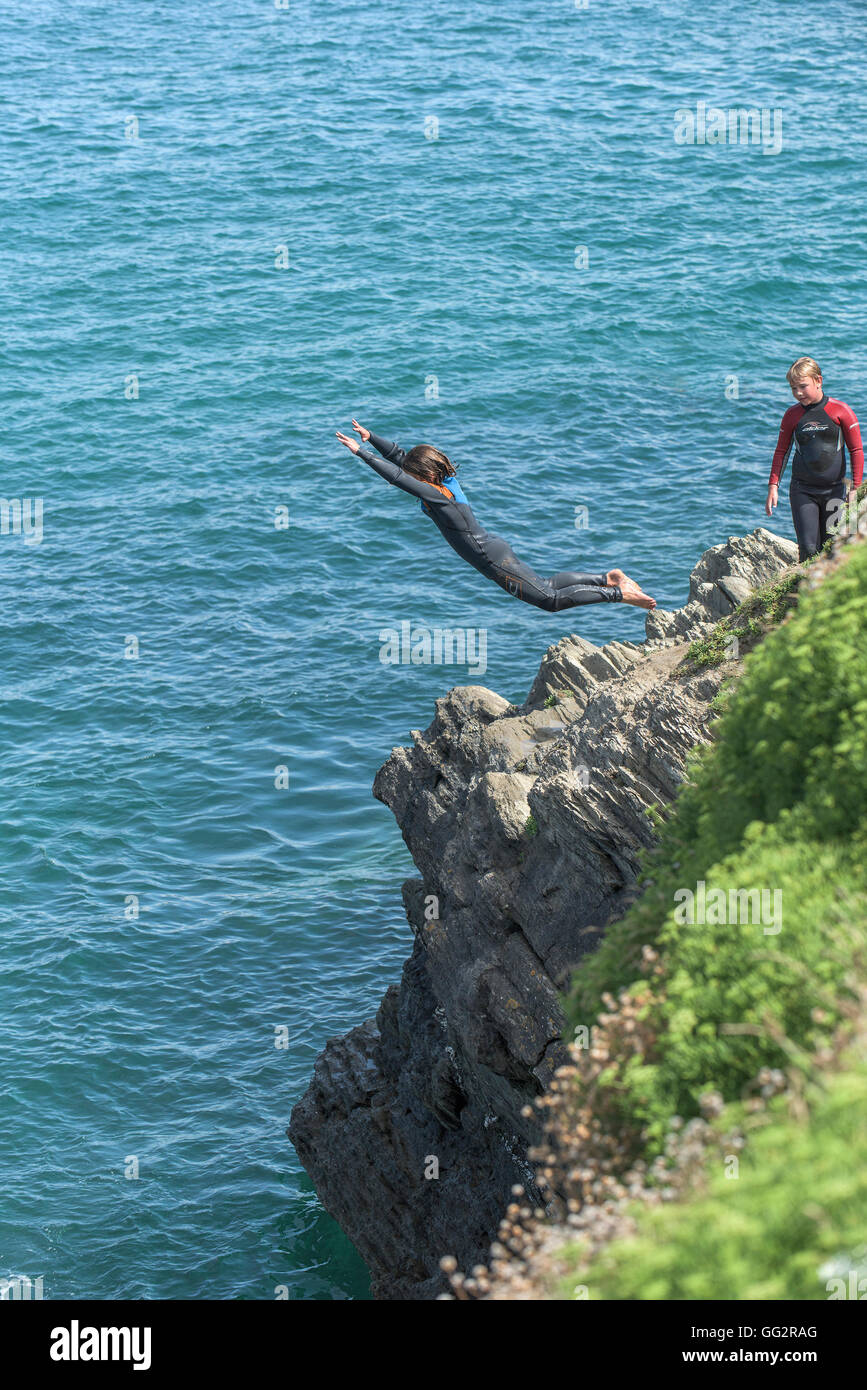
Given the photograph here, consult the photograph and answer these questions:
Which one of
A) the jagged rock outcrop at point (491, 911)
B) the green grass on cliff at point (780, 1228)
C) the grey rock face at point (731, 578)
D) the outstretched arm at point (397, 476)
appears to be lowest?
the jagged rock outcrop at point (491, 911)

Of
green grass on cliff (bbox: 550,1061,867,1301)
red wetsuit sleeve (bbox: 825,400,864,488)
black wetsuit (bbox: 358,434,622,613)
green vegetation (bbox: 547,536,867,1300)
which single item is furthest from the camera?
black wetsuit (bbox: 358,434,622,613)

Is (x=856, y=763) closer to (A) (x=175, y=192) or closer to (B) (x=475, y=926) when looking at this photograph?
(B) (x=475, y=926)

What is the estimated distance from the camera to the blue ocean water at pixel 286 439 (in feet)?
112

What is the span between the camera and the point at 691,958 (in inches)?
389

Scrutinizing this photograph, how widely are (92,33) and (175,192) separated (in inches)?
972

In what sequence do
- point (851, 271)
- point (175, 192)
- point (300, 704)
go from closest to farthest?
point (300, 704) < point (851, 271) < point (175, 192)

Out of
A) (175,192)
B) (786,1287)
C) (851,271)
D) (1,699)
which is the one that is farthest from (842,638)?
(175,192)

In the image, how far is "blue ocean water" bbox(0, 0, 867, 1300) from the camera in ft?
112

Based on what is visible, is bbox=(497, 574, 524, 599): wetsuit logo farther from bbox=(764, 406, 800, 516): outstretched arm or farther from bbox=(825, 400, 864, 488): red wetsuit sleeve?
bbox=(825, 400, 864, 488): red wetsuit sleeve

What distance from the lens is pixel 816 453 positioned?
1962 centimetres

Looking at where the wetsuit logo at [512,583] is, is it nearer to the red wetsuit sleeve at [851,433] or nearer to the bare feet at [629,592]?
the bare feet at [629,592]

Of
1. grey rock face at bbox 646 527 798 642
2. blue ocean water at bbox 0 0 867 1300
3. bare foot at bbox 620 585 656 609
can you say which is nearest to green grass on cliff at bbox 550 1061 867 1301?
bare foot at bbox 620 585 656 609

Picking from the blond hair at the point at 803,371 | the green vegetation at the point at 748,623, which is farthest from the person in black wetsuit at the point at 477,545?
the blond hair at the point at 803,371

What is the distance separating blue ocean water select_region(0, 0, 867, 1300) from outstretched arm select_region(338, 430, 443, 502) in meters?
17.2
